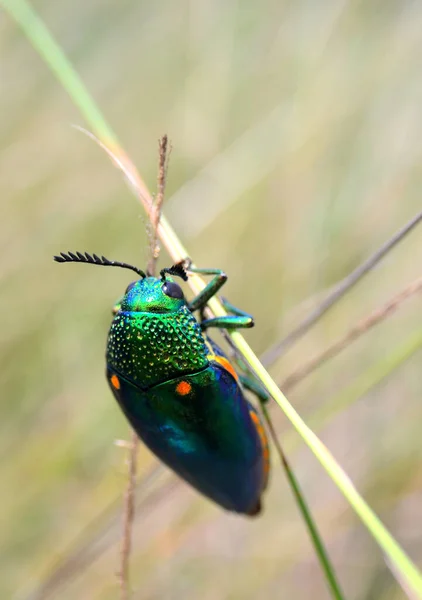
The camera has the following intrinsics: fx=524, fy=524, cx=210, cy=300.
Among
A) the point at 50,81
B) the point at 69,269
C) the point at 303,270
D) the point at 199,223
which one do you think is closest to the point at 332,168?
the point at 303,270

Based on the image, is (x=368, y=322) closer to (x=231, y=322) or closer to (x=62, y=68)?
(x=231, y=322)

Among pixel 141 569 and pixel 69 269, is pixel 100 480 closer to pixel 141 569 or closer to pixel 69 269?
pixel 141 569

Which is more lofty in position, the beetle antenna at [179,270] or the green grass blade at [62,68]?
the green grass blade at [62,68]

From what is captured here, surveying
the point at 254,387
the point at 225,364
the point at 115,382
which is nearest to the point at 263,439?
the point at 254,387

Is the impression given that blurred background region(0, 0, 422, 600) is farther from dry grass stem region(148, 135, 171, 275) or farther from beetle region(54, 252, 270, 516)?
dry grass stem region(148, 135, 171, 275)

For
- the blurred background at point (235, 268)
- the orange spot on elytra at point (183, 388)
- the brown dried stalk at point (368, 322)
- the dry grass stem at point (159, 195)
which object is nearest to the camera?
the dry grass stem at point (159, 195)

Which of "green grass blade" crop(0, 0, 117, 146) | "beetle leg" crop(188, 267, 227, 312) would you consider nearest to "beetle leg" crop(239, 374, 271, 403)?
"beetle leg" crop(188, 267, 227, 312)

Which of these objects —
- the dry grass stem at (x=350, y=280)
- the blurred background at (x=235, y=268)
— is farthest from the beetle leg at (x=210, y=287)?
the blurred background at (x=235, y=268)

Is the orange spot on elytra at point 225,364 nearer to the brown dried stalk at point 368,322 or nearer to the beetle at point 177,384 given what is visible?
the beetle at point 177,384
